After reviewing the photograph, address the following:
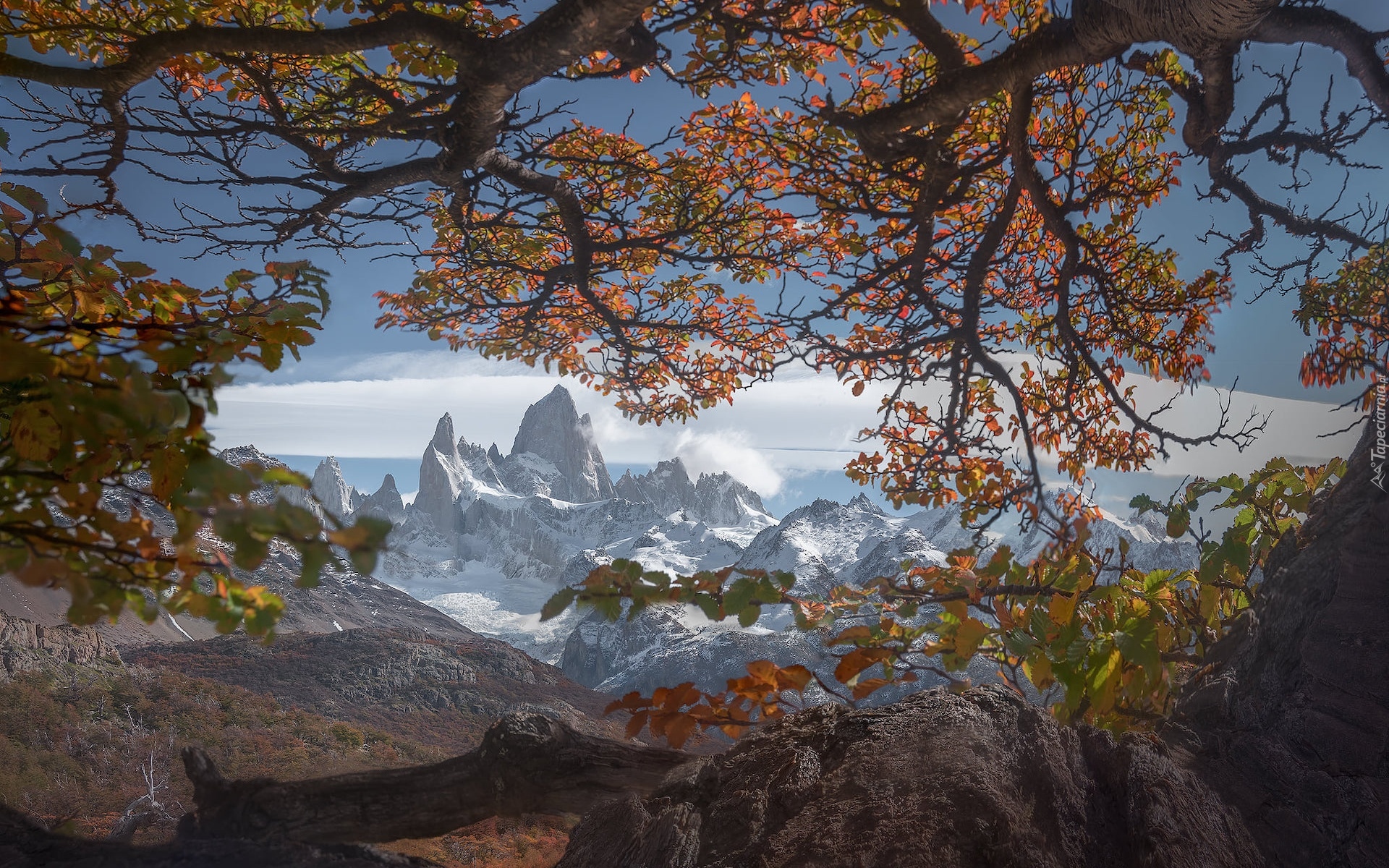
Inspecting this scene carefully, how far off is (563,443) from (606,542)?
3.81ft

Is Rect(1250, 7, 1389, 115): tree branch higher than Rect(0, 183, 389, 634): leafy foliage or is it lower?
higher

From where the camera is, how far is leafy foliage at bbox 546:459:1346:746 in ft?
5.75

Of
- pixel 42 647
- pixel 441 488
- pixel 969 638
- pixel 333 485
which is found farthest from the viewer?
pixel 441 488

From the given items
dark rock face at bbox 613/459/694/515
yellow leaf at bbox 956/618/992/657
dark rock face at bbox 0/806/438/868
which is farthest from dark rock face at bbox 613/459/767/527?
dark rock face at bbox 0/806/438/868

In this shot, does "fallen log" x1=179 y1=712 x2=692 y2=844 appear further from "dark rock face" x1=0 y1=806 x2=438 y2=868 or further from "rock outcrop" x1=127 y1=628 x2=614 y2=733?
"rock outcrop" x1=127 y1=628 x2=614 y2=733

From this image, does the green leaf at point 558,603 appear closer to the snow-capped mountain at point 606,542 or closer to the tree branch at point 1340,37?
the snow-capped mountain at point 606,542

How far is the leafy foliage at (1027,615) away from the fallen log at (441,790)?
293mm

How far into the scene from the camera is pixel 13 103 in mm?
3633

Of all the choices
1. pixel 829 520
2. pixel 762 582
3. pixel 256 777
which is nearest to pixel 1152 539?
pixel 829 520

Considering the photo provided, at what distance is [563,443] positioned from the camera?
5.99 meters

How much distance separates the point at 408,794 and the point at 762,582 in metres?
1.22

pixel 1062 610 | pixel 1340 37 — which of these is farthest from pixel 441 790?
pixel 1340 37

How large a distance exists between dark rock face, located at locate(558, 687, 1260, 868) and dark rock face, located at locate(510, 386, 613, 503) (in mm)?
3611

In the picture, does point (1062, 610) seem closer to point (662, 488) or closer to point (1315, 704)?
point (1315, 704)
